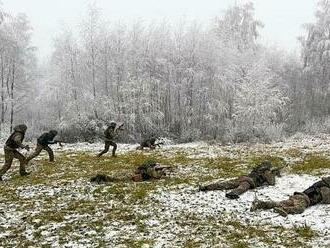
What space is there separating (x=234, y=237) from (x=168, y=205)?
3212mm

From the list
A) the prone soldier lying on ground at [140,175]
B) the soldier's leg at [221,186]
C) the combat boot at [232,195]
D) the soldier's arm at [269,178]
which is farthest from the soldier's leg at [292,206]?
the prone soldier lying on ground at [140,175]

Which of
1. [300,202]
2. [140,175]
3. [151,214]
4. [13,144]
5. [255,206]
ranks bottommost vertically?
[151,214]

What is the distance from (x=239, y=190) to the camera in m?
14.0

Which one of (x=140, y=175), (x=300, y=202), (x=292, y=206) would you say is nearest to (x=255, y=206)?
(x=292, y=206)

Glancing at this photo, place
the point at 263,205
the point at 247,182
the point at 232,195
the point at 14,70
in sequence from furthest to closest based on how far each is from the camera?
the point at 14,70, the point at 247,182, the point at 232,195, the point at 263,205

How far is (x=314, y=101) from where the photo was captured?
5478cm

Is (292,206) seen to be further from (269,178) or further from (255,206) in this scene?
(269,178)

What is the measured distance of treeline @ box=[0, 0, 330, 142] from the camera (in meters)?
42.6

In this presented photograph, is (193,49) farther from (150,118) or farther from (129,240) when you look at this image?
(129,240)

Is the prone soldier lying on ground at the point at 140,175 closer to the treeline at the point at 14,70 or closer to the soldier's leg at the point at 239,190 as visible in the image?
the soldier's leg at the point at 239,190

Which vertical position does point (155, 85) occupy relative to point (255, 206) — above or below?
above

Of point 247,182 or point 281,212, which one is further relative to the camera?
point 247,182

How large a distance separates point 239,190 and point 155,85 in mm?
32078

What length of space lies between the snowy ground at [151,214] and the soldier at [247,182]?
229 mm
